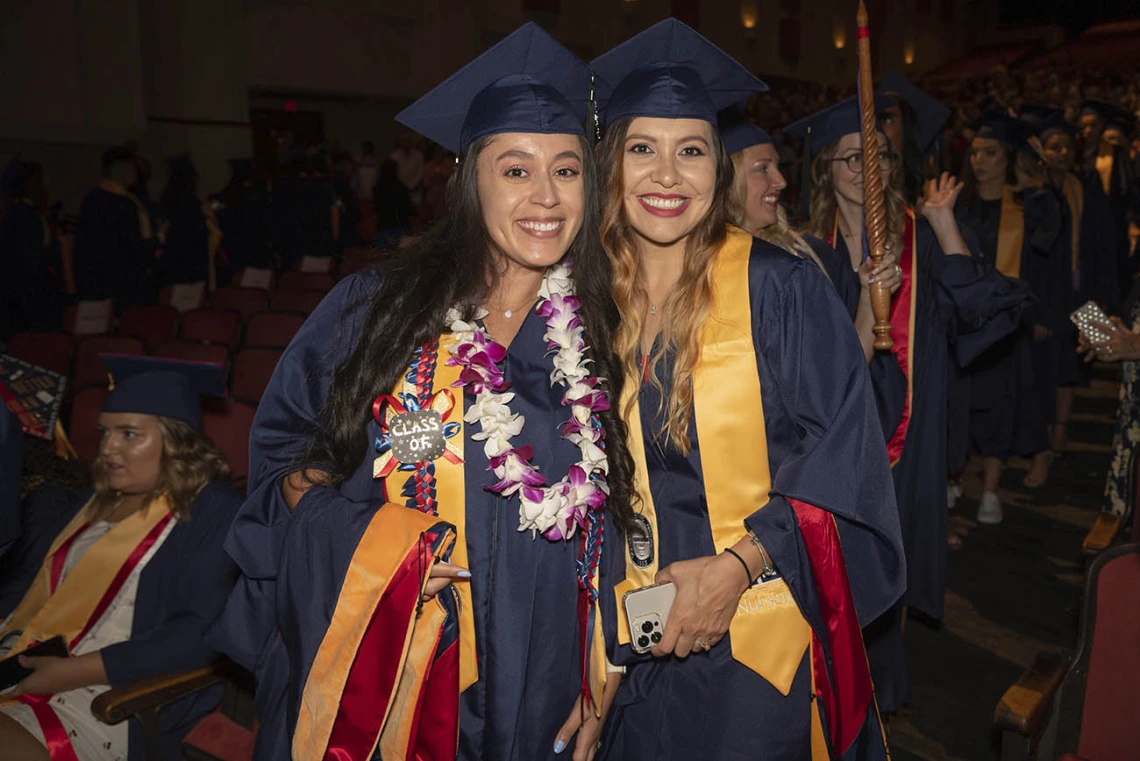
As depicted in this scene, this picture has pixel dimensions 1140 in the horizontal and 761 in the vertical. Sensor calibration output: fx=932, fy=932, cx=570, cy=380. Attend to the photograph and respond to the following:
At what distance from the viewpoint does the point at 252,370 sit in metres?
5.49

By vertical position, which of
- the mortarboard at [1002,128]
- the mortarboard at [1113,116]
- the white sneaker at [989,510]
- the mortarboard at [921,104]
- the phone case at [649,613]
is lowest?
the white sneaker at [989,510]

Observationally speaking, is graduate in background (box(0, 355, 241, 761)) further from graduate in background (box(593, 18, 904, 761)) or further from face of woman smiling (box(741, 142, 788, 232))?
face of woman smiling (box(741, 142, 788, 232))

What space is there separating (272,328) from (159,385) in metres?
3.09

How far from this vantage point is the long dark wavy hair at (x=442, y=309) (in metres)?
1.87

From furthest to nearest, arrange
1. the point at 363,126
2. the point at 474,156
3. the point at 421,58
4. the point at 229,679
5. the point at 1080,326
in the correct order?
the point at 363,126, the point at 421,58, the point at 1080,326, the point at 229,679, the point at 474,156

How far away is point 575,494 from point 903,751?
2247mm

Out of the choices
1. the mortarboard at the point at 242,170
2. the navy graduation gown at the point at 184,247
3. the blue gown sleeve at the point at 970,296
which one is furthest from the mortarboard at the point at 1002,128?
the mortarboard at the point at 242,170

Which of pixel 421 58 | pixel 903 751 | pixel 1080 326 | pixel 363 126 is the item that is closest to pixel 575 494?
pixel 903 751

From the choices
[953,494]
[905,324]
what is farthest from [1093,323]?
[953,494]

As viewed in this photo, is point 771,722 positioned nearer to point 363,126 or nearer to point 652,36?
point 652,36

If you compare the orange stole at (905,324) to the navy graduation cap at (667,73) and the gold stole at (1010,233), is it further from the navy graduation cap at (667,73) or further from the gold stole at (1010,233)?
the gold stole at (1010,233)

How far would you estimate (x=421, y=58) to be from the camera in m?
17.2

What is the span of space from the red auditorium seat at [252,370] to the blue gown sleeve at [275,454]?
12.0 feet

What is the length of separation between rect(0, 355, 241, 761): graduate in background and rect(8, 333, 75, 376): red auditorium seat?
10.0 feet
